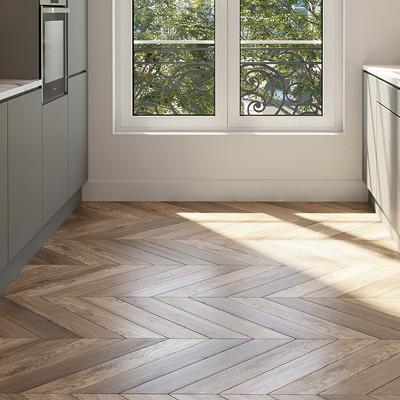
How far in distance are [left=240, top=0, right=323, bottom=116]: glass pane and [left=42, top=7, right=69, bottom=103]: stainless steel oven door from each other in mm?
1415

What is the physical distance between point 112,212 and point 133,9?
1.37m

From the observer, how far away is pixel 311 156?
579cm

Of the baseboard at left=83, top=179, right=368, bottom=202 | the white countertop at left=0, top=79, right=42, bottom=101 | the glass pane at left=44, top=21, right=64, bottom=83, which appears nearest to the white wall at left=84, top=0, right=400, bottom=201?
the baseboard at left=83, top=179, right=368, bottom=202

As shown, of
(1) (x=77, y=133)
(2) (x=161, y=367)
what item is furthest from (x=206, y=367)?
(1) (x=77, y=133)

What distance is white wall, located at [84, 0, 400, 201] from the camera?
5.74 meters

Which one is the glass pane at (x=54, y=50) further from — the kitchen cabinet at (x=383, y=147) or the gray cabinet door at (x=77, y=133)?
the kitchen cabinet at (x=383, y=147)

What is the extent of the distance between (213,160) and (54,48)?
1520 millimetres

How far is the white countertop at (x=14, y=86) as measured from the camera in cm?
360

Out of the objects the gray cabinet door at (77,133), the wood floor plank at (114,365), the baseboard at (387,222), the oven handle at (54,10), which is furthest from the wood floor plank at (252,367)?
the gray cabinet door at (77,133)

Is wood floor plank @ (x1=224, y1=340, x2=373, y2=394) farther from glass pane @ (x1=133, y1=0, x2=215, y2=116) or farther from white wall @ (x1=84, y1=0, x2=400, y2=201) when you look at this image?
glass pane @ (x1=133, y1=0, x2=215, y2=116)

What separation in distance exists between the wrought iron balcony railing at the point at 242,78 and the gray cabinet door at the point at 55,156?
1.08 m

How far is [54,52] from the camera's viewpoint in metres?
4.65

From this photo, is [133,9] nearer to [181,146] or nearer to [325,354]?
[181,146]

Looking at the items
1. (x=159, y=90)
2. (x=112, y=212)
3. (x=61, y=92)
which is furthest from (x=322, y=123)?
(x=61, y=92)
